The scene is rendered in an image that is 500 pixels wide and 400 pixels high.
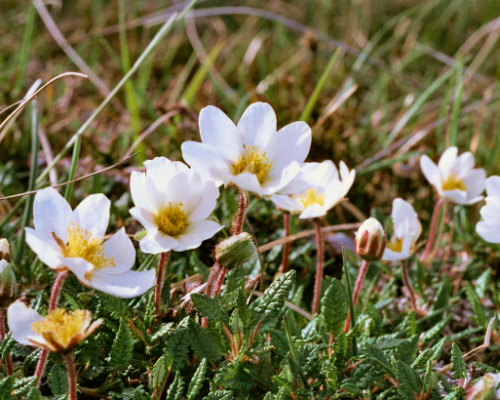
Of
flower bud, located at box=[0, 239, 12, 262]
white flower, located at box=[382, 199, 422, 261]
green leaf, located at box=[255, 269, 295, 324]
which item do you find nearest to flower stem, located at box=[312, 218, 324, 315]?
white flower, located at box=[382, 199, 422, 261]

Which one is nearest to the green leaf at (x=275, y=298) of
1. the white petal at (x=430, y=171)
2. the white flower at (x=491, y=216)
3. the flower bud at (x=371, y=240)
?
the flower bud at (x=371, y=240)

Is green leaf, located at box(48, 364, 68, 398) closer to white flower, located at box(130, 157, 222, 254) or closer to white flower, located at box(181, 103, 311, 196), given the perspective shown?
white flower, located at box(130, 157, 222, 254)

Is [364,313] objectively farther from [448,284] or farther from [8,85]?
[8,85]

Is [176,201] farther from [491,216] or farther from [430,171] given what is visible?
[430,171]

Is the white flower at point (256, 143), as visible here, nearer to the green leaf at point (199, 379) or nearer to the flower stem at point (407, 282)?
the green leaf at point (199, 379)

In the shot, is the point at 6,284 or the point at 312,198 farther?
the point at 312,198

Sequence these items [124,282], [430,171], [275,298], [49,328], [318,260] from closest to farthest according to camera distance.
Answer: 1. [49,328]
2. [124,282]
3. [275,298]
4. [318,260]
5. [430,171]

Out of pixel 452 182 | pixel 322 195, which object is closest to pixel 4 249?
pixel 322 195

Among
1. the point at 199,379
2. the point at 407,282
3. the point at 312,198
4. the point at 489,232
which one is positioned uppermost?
the point at 489,232
